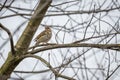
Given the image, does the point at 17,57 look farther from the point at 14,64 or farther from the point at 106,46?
the point at 106,46

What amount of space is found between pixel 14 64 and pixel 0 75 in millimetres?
239

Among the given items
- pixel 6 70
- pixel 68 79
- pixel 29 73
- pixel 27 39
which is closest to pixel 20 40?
pixel 27 39

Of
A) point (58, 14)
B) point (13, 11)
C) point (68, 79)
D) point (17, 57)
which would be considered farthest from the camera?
point (13, 11)

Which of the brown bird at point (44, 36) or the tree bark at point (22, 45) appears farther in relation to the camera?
the brown bird at point (44, 36)

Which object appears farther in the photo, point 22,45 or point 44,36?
point 44,36

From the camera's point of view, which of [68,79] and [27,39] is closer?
[68,79]

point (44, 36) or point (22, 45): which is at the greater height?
point (44, 36)

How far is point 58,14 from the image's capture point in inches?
178

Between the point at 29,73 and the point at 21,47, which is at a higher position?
the point at 21,47

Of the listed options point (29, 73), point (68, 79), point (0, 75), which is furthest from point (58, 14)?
point (68, 79)

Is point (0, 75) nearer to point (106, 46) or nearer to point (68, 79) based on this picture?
point (68, 79)

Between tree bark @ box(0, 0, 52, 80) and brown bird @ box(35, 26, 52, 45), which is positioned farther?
brown bird @ box(35, 26, 52, 45)

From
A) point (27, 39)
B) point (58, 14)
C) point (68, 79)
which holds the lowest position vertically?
point (68, 79)

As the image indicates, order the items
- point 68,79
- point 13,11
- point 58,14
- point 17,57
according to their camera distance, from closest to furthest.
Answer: point 68,79 → point 17,57 → point 58,14 → point 13,11
